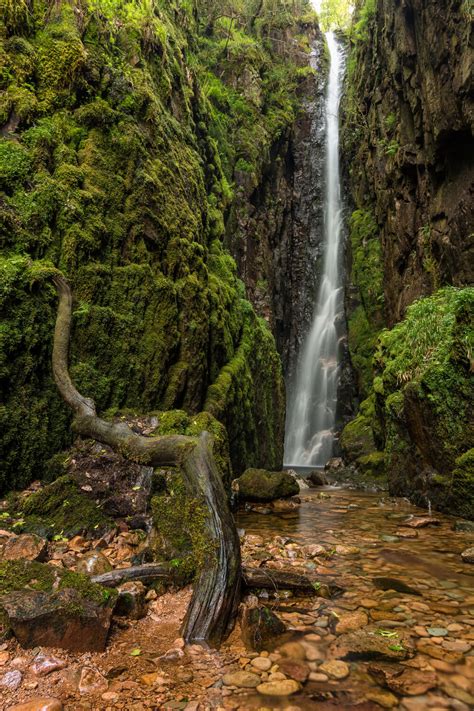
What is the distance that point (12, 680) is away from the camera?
6.80 ft

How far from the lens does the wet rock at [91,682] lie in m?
2.09

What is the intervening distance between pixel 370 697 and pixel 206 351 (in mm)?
7308

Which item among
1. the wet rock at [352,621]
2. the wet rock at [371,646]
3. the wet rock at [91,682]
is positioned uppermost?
the wet rock at [91,682]

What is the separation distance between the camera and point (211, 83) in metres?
19.8

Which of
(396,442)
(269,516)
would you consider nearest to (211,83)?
(396,442)

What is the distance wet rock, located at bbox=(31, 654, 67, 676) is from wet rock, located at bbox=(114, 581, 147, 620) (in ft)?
2.05

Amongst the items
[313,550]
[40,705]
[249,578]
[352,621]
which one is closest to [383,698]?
[352,621]

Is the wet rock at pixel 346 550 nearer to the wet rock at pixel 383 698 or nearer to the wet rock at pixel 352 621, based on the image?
the wet rock at pixel 352 621

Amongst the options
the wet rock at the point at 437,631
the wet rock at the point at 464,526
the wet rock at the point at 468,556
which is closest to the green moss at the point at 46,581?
the wet rock at the point at 437,631

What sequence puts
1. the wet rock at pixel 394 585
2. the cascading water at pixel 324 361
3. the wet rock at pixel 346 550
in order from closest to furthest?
the wet rock at pixel 394 585 < the wet rock at pixel 346 550 < the cascading water at pixel 324 361

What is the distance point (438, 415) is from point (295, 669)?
5.82 metres

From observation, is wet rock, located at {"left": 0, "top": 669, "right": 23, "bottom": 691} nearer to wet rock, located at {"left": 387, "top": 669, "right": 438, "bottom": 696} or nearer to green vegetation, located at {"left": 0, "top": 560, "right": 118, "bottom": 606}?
green vegetation, located at {"left": 0, "top": 560, "right": 118, "bottom": 606}

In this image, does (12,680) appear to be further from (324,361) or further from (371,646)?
(324,361)

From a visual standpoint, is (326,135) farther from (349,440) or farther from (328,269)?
(349,440)
